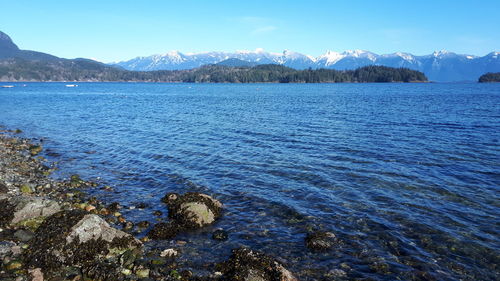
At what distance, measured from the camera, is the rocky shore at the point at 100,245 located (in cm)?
1084

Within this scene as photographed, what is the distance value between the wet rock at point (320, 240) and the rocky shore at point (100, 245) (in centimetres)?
19

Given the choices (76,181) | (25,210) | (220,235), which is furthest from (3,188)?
(220,235)

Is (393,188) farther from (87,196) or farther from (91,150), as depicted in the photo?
(91,150)

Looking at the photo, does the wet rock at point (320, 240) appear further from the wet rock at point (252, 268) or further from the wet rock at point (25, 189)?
the wet rock at point (25, 189)

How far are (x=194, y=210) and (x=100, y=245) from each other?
4.71 metres

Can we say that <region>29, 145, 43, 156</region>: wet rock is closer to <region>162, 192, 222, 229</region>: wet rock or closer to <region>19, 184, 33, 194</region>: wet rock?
<region>19, 184, 33, 194</region>: wet rock

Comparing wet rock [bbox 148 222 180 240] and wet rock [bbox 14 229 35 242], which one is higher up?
wet rock [bbox 14 229 35 242]

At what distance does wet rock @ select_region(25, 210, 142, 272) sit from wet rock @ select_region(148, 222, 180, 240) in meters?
1.06

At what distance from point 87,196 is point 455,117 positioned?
55.6 meters

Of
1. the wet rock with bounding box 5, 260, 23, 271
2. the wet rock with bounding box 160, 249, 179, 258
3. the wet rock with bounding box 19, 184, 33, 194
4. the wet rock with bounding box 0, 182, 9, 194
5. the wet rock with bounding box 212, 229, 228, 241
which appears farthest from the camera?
the wet rock with bounding box 19, 184, 33, 194

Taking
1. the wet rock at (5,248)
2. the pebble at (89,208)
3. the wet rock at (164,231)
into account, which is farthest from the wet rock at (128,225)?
the wet rock at (5,248)

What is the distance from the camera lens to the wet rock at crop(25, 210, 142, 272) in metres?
11.5

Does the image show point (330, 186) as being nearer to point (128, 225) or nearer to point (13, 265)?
point (128, 225)

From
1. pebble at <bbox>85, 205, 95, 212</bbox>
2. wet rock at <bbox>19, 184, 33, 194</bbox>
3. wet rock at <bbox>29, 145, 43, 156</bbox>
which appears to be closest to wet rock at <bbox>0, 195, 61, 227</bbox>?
pebble at <bbox>85, 205, 95, 212</bbox>
